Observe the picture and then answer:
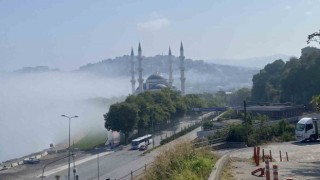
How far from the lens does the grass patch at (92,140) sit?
67950 mm

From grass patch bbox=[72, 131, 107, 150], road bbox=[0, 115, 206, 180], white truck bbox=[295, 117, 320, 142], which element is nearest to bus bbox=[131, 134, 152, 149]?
road bbox=[0, 115, 206, 180]

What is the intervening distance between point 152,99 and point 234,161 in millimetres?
52101

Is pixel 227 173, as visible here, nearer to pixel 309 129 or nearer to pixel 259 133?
pixel 309 129

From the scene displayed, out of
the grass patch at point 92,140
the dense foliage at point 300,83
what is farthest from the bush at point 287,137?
the grass patch at point 92,140

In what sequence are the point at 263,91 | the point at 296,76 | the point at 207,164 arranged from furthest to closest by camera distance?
the point at 263,91, the point at 296,76, the point at 207,164

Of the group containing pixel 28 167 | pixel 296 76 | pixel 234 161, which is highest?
pixel 296 76

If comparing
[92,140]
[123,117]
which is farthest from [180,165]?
[92,140]

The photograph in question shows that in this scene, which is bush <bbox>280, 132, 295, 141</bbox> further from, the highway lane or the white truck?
the highway lane

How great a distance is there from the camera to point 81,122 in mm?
103375

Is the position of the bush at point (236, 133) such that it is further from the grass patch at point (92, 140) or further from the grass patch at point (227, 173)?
the grass patch at point (92, 140)

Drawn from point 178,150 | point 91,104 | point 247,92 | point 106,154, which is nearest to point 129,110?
point 106,154

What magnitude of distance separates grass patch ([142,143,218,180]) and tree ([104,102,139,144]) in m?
42.5

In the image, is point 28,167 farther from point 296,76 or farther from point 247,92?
point 247,92

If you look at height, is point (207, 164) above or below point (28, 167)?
above
